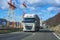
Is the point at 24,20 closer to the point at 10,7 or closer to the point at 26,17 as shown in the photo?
the point at 26,17

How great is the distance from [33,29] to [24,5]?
59105 mm

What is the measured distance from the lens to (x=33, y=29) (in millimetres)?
54531

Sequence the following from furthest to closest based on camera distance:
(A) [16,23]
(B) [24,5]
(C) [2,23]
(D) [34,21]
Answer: (B) [24,5] < (A) [16,23] < (C) [2,23] < (D) [34,21]

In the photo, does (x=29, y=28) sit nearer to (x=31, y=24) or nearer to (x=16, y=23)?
(x=31, y=24)

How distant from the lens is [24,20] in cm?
5400

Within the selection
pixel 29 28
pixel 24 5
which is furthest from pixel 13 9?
pixel 29 28

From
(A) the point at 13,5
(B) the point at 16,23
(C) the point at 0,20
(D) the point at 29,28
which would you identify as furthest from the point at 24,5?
(D) the point at 29,28

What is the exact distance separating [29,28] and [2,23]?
18854mm

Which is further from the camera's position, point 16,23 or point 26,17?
point 16,23

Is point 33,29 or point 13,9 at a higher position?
point 13,9

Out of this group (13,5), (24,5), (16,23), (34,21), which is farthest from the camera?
(24,5)

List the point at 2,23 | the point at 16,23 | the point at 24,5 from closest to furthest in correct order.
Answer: the point at 2,23 < the point at 16,23 < the point at 24,5

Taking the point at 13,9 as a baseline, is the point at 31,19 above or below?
below

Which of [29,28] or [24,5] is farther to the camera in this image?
[24,5]
